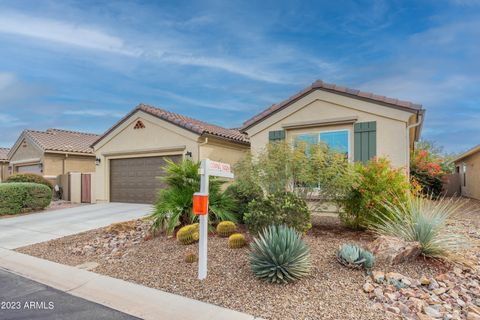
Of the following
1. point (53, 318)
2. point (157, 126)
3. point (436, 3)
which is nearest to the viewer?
point (53, 318)

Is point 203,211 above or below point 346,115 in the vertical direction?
below

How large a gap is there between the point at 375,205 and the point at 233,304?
13.7 ft

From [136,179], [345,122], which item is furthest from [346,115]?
[136,179]

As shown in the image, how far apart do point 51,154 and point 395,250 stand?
20983 mm

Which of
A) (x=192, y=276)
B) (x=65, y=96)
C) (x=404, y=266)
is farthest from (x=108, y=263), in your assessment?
(x=65, y=96)

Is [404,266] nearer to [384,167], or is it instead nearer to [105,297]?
A: [384,167]

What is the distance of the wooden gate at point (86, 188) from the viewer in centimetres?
1691

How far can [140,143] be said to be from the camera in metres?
14.8

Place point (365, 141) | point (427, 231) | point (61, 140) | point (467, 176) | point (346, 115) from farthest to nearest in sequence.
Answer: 1. point (61, 140)
2. point (467, 176)
3. point (346, 115)
4. point (365, 141)
5. point (427, 231)

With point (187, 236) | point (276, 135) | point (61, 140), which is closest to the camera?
point (187, 236)

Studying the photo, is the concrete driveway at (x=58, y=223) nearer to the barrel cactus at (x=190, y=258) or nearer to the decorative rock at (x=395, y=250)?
the barrel cactus at (x=190, y=258)

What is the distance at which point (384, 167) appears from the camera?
689 centimetres

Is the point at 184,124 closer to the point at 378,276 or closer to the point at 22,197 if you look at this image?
the point at 22,197

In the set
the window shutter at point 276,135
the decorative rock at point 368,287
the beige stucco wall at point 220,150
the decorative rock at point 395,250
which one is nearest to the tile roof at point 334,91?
the window shutter at point 276,135
